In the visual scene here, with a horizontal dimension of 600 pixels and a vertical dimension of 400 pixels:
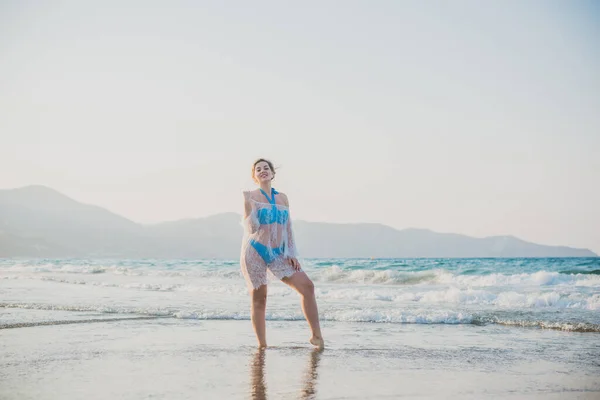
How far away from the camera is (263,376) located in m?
4.77

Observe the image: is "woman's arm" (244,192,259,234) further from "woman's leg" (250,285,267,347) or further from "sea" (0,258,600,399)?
"sea" (0,258,600,399)

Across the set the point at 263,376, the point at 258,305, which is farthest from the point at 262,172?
the point at 263,376

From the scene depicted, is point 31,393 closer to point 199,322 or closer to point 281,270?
point 281,270

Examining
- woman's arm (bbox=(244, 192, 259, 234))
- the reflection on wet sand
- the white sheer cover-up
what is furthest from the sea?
woman's arm (bbox=(244, 192, 259, 234))

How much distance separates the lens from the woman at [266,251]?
6.07 meters

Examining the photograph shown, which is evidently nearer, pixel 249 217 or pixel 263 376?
pixel 263 376

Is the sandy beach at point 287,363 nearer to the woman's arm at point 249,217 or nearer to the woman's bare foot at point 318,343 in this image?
the woman's bare foot at point 318,343

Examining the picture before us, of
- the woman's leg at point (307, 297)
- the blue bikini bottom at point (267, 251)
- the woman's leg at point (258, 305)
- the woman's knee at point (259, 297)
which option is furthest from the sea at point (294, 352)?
the blue bikini bottom at point (267, 251)

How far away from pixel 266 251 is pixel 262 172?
2.78 feet

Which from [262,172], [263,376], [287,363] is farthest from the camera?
[262,172]

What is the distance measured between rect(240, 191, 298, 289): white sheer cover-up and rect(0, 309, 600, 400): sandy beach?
813 millimetres

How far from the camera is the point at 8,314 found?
9.02 meters

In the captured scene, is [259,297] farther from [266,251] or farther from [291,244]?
[291,244]

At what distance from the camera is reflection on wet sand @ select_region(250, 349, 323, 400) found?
414cm
